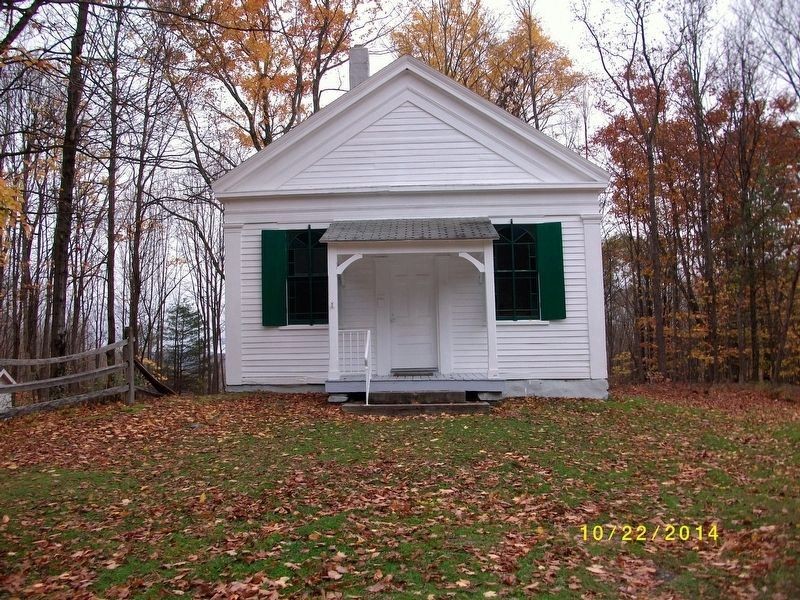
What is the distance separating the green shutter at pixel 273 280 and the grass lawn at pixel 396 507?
9.60ft

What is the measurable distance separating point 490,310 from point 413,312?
161cm

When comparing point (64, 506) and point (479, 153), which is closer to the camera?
point (64, 506)

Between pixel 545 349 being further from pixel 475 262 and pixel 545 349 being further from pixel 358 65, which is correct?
pixel 358 65

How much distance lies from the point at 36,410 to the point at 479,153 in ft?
29.4

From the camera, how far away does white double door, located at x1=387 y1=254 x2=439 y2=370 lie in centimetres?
1143

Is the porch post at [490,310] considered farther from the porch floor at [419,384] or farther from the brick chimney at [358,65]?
the brick chimney at [358,65]

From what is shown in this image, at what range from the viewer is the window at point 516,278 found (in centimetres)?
1136

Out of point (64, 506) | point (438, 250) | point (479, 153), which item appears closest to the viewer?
point (64, 506)

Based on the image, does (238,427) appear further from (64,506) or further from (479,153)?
(479,153)

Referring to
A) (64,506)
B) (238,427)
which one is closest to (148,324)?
(238,427)

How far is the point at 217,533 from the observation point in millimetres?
4602

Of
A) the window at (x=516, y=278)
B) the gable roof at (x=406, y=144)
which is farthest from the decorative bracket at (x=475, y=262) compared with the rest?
the gable roof at (x=406, y=144)

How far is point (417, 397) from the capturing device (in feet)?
32.4
